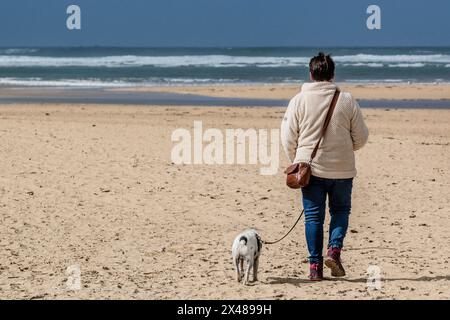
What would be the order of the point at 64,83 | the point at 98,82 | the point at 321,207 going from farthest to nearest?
the point at 98,82
the point at 64,83
the point at 321,207

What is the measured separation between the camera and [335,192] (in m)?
5.80

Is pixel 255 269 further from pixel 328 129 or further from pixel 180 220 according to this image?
pixel 180 220

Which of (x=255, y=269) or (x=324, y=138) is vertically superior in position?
(x=324, y=138)

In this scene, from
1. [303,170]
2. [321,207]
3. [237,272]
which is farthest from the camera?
[237,272]

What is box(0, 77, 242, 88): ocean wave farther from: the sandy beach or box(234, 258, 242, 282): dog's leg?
box(234, 258, 242, 282): dog's leg

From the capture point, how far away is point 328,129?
223 inches

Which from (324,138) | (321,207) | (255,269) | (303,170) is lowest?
(255,269)

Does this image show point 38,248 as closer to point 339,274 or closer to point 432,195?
point 339,274

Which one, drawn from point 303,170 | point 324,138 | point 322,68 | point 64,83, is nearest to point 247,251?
point 303,170

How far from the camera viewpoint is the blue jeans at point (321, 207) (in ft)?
18.9

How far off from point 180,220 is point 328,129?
2877 mm

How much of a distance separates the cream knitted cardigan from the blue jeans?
0.27ft
